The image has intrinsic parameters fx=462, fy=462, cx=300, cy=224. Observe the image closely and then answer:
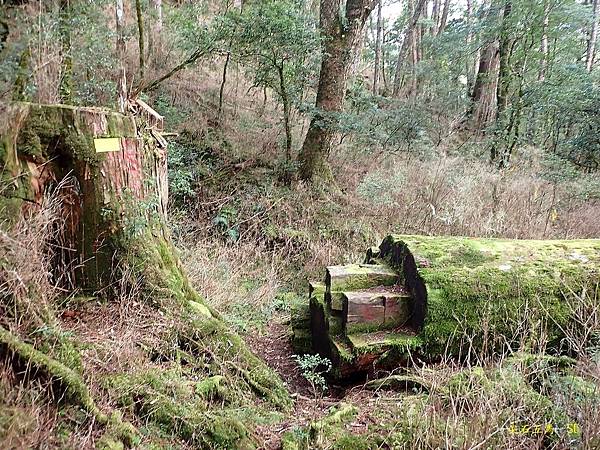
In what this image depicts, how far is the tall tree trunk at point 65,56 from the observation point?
616 cm

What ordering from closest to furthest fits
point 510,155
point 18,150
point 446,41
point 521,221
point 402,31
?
point 18,150 < point 521,221 < point 510,155 < point 446,41 < point 402,31

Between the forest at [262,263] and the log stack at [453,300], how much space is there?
0.02m

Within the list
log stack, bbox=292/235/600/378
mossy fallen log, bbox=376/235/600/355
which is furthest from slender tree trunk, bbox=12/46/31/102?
mossy fallen log, bbox=376/235/600/355

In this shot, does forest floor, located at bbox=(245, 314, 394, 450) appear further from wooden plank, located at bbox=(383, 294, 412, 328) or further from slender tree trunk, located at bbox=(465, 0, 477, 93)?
slender tree trunk, located at bbox=(465, 0, 477, 93)

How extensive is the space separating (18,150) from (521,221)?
7.04 metres

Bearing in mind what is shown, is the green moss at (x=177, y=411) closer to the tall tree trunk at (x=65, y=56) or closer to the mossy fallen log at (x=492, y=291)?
the mossy fallen log at (x=492, y=291)

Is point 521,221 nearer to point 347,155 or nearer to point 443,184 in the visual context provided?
point 443,184

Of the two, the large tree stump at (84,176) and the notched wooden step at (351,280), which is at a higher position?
the large tree stump at (84,176)

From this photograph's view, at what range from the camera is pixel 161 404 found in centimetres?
246

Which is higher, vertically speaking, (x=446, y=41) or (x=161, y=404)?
(x=446, y=41)

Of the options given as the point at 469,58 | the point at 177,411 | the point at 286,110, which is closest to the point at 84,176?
the point at 177,411

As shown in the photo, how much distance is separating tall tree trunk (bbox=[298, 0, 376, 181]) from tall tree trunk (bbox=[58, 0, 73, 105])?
4.05m

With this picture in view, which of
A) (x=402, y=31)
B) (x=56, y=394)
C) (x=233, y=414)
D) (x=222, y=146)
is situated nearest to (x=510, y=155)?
(x=222, y=146)

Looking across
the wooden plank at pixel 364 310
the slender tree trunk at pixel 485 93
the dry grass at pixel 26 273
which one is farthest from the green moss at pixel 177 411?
the slender tree trunk at pixel 485 93
